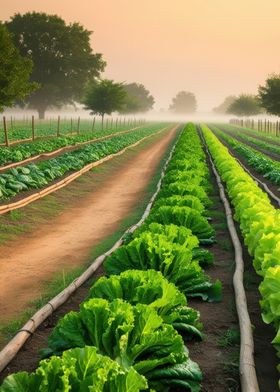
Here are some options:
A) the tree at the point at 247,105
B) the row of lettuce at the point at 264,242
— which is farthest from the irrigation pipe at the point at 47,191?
the tree at the point at 247,105

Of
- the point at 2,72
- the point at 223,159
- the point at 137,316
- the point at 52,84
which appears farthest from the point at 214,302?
the point at 52,84

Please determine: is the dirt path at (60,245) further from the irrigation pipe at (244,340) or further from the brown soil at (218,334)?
the irrigation pipe at (244,340)

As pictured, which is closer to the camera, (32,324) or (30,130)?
(32,324)

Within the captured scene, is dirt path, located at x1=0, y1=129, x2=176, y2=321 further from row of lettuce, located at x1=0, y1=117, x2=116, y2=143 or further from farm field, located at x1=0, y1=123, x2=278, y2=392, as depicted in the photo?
row of lettuce, located at x1=0, y1=117, x2=116, y2=143

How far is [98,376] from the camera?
314 centimetres

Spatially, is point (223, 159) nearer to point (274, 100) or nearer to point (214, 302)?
point (214, 302)

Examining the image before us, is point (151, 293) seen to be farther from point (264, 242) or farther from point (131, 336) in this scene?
point (264, 242)

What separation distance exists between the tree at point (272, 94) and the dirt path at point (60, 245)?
3775 cm

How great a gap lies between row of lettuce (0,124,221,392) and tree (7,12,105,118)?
66.4 meters

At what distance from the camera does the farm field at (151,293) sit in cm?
421

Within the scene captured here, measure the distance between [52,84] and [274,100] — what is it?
34.7 meters

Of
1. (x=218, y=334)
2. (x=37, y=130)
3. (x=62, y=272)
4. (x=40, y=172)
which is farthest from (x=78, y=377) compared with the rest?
(x=37, y=130)

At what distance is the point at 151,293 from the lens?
16.3ft

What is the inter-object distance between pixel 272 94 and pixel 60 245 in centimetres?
4680
